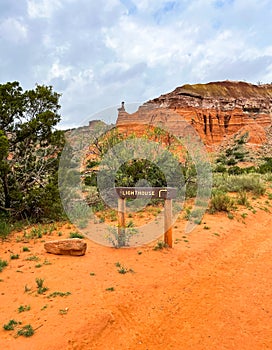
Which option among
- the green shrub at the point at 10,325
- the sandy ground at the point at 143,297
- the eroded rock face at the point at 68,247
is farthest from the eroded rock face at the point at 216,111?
the green shrub at the point at 10,325

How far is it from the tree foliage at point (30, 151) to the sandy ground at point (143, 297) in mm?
1751

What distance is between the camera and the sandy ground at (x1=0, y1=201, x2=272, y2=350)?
3.71m

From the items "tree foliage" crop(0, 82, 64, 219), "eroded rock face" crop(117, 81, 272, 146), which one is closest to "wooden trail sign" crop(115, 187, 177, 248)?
"tree foliage" crop(0, 82, 64, 219)

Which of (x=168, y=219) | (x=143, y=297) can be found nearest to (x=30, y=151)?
(x=168, y=219)

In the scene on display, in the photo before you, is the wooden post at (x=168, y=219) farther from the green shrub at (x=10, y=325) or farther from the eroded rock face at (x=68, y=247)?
the green shrub at (x=10, y=325)

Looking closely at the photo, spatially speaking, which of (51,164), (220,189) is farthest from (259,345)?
(220,189)

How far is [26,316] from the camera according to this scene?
4004 mm

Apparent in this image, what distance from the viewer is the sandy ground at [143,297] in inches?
146

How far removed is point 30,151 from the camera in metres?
9.29

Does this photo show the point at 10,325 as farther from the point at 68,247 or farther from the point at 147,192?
the point at 147,192

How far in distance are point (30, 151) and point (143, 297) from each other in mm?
6223

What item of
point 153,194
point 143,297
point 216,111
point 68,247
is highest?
point 216,111

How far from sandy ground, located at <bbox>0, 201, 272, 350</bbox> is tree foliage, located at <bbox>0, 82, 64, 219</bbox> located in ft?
5.75

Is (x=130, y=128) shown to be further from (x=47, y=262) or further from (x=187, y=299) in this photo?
(x=187, y=299)
